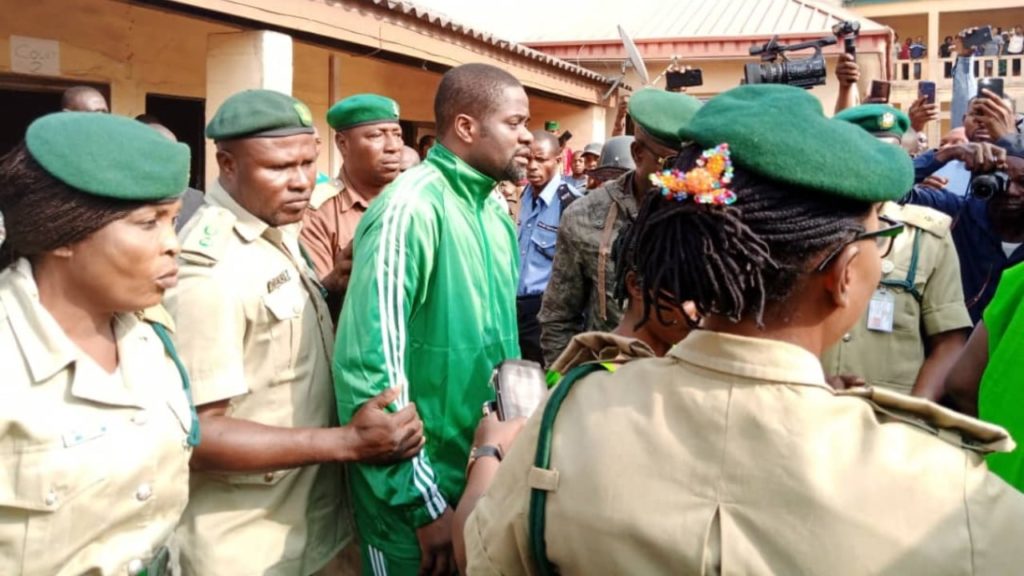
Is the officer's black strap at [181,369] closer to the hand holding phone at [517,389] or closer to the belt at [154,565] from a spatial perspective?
the belt at [154,565]

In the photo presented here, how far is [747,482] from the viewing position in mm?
1172

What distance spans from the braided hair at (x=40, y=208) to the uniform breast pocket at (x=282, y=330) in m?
0.52

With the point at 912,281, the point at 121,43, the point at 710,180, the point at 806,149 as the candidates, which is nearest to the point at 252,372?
the point at 710,180

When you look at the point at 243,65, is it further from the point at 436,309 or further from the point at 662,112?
the point at 436,309

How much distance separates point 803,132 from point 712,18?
17.8 meters

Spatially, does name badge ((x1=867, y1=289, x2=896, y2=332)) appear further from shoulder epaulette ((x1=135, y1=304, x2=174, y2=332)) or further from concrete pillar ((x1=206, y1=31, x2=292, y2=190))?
concrete pillar ((x1=206, y1=31, x2=292, y2=190))

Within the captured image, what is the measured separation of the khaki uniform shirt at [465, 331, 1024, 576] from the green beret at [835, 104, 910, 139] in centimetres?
160

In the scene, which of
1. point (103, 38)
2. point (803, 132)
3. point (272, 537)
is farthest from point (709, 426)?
point (103, 38)

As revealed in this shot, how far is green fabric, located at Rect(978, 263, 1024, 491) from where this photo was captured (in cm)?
160

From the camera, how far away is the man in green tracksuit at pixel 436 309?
7.00 ft

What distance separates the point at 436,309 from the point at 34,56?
4.92 m

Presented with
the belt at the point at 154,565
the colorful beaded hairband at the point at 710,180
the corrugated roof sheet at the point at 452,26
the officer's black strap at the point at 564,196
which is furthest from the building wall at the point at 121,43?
the colorful beaded hairband at the point at 710,180

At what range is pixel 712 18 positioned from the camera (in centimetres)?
1778

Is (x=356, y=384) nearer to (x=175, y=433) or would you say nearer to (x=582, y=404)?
(x=175, y=433)
